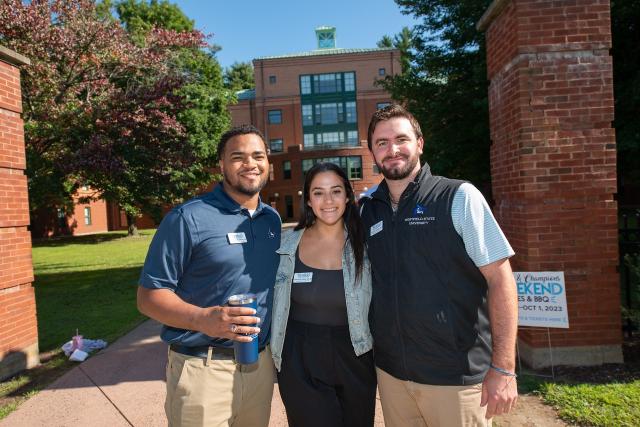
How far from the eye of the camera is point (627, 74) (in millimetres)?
7871

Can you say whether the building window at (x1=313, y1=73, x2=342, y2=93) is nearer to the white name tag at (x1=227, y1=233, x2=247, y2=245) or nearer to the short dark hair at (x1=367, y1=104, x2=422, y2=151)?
the short dark hair at (x1=367, y1=104, x2=422, y2=151)

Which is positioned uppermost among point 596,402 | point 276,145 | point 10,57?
point 276,145

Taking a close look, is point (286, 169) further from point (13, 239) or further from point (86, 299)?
point (13, 239)

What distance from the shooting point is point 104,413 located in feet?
14.1

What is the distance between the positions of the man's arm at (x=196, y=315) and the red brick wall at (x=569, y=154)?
3600 millimetres

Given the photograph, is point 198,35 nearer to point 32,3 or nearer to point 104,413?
point 32,3

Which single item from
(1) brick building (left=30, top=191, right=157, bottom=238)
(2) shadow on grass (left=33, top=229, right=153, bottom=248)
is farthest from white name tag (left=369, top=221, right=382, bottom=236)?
(1) brick building (left=30, top=191, right=157, bottom=238)

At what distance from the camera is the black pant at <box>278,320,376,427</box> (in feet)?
8.79

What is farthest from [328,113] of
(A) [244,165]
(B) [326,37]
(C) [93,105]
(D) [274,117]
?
(A) [244,165]

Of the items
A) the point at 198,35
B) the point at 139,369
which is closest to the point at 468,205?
the point at 139,369

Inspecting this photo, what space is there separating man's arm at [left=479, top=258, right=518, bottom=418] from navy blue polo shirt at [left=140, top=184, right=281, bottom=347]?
4.26 ft

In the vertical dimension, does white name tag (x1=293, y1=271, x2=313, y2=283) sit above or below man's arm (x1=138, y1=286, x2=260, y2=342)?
above

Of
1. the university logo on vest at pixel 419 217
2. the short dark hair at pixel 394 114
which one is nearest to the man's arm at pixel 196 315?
the university logo on vest at pixel 419 217

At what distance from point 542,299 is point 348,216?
9.04ft
